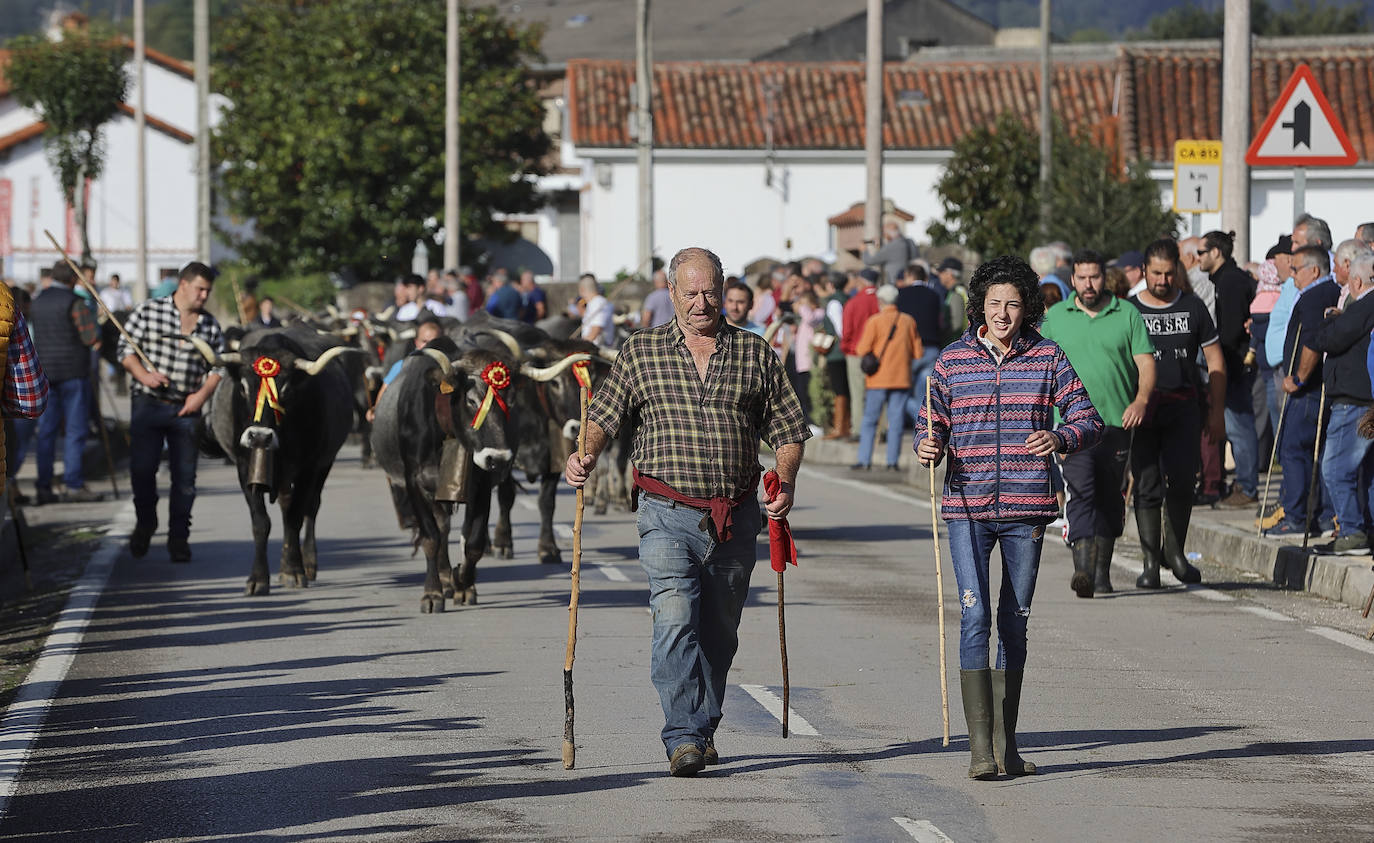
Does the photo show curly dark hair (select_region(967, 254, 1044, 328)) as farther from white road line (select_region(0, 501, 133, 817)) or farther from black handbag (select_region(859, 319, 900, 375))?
black handbag (select_region(859, 319, 900, 375))

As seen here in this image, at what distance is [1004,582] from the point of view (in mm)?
8648

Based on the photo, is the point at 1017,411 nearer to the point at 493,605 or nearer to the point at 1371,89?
the point at 493,605

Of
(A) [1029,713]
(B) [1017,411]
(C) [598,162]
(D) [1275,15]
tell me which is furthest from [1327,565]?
(D) [1275,15]

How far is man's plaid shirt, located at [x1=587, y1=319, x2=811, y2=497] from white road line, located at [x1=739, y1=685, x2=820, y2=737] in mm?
1307

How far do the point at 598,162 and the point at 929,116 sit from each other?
8.62 m

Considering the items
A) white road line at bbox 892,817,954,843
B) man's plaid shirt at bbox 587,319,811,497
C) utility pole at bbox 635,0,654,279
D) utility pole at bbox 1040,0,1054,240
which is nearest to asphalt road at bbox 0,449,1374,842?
white road line at bbox 892,817,954,843

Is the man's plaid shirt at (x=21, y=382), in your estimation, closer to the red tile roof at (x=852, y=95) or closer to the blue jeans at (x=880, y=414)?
the blue jeans at (x=880, y=414)

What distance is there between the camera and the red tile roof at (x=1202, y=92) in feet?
163

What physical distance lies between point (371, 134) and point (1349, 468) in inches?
1660

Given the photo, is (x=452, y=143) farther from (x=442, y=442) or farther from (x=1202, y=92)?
(x=442, y=442)

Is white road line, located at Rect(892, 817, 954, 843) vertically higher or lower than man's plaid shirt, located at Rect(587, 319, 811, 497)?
lower

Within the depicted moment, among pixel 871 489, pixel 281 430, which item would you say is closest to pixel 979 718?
pixel 281 430

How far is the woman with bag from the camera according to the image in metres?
A: 23.2

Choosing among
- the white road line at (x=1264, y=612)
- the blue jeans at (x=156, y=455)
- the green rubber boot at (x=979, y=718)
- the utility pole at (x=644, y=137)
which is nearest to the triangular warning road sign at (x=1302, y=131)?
the white road line at (x=1264, y=612)
